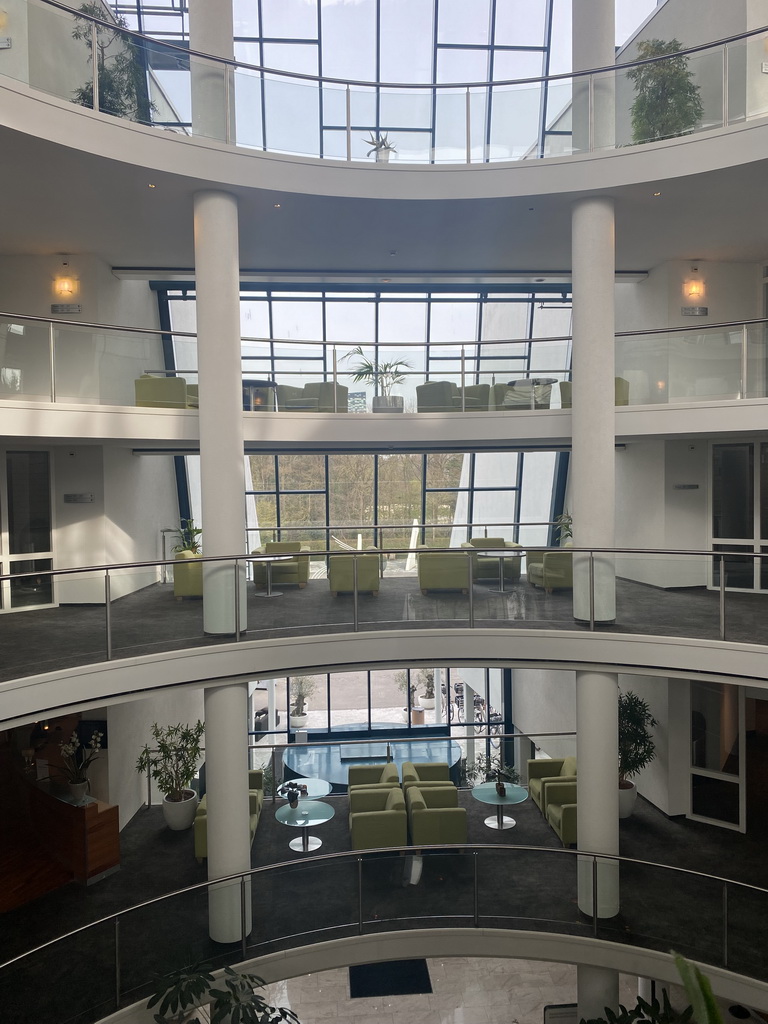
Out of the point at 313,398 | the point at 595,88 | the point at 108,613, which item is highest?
the point at 595,88

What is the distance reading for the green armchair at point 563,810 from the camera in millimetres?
10148

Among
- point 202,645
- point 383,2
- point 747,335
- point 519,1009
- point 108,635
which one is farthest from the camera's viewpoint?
point 383,2

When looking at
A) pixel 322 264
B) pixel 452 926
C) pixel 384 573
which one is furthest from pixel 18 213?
pixel 452 926

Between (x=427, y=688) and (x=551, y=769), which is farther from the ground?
(x=551, y=769)

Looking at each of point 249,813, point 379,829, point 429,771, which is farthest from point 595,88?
point 429,771

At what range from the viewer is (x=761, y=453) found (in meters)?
11.2

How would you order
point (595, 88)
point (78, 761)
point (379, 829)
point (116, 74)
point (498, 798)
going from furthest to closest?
point (78, 761) < point (498, 798) < point (379, 829) < point (595, 88) < point (116, 74)

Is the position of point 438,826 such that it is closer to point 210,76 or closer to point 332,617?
point 332,617

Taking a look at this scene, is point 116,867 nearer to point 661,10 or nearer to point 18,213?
point 18,213

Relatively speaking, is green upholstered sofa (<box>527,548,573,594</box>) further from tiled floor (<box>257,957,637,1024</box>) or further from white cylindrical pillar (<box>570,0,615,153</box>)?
tiled floor (<box>257,957,637,1024</box>)

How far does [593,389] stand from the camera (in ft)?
30.2

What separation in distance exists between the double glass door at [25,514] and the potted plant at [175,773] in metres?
3.22

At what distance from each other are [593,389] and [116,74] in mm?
6398

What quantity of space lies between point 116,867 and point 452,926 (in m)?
4.46
